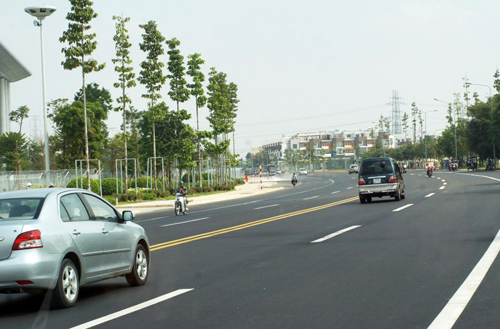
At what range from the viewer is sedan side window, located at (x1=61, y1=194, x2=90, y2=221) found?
820 cm

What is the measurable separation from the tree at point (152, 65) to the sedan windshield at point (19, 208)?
41659 millimetres

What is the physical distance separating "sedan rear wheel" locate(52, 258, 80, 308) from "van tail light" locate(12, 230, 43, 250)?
43 cm

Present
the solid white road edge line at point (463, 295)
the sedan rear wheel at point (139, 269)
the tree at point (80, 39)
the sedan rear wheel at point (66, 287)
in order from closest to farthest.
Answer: the solid white road edge line at point (463, 295)
the sedan rear wheel at point (66, 287)
the sedan rear wheel at point (139, 269)
the tree at point (80, 39)

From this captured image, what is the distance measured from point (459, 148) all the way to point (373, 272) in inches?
4167

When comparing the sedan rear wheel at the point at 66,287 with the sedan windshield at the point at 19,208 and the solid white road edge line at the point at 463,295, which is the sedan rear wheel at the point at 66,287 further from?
the solid white road edge line at the point at 463,295

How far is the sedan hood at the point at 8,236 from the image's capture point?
7.14m

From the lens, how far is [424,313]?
21.7ft

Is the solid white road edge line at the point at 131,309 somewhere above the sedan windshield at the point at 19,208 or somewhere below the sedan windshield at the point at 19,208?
below

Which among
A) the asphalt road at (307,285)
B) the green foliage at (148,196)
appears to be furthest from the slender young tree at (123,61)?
the asphalt road at (307,285)

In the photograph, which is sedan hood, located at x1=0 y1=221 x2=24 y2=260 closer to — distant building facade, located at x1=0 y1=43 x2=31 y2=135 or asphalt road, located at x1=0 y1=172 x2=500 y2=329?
asphalt road, located at x1=0 y1=172 x2=500 y2=329

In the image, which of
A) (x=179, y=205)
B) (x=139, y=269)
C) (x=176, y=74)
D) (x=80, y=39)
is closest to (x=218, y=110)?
(x=176, y=74)

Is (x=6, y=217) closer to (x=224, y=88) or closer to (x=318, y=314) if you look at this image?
(x=318, y=314)

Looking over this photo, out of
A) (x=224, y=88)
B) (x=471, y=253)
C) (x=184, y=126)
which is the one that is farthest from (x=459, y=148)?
(x=471, y=253)

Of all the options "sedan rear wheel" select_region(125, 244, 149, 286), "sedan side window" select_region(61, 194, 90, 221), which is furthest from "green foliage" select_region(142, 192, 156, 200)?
"sedan side window" select_region(61, 194, 90, 221)
